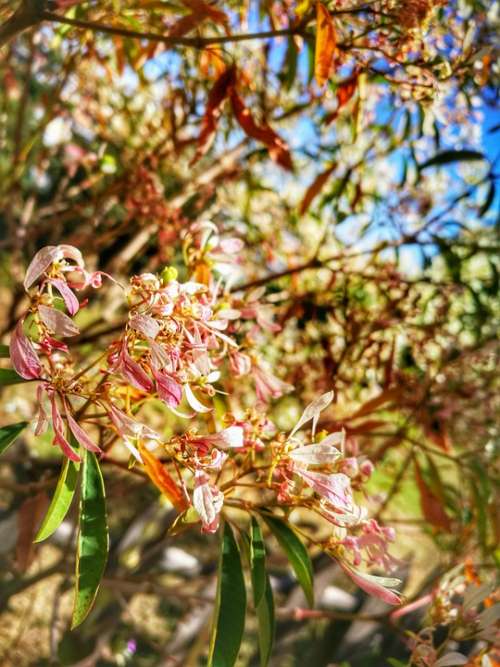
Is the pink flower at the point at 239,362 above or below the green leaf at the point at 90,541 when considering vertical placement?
above

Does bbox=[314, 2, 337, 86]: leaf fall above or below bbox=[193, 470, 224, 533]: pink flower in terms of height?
above

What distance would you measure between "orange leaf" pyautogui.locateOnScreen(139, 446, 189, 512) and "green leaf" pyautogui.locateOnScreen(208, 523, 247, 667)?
0.18 ft

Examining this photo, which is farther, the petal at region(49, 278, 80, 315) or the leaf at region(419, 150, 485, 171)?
the leaf at region(419, 150, 485, 171)

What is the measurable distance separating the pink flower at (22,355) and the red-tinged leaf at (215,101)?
0.51 metres

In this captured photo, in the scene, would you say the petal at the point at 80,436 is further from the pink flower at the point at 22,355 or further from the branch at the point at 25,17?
the branch at the point at 25,17

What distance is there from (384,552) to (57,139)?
2.05 metres

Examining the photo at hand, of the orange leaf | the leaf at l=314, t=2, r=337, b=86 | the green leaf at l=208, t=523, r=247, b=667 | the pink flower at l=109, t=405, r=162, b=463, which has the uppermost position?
the leaf at l=314, t=2, r=337, b=86

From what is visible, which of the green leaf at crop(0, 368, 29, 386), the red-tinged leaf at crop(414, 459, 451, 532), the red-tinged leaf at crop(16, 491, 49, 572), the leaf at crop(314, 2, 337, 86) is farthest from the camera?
the red-tinged leaf at crop(414, 459, 451, 532)

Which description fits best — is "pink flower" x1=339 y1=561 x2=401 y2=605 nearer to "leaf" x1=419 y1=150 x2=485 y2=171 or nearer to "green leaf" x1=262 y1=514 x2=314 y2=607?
"green leaf" x1=262 y1=514 x2=314 y2=607

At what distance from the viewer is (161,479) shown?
0.61 m

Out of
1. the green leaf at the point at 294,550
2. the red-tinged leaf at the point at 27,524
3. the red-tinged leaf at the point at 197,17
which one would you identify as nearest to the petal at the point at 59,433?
the green leaf at the point at 294,550

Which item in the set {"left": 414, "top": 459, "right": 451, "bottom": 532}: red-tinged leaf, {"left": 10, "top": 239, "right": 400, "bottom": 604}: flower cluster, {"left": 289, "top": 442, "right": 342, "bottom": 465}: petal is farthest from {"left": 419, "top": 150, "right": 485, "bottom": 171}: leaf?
{"left": 289, "top": 442, "right": 342, "bottom": 465}: petal

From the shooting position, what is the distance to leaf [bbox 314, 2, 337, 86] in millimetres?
702

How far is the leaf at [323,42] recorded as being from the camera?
0.70 metres
